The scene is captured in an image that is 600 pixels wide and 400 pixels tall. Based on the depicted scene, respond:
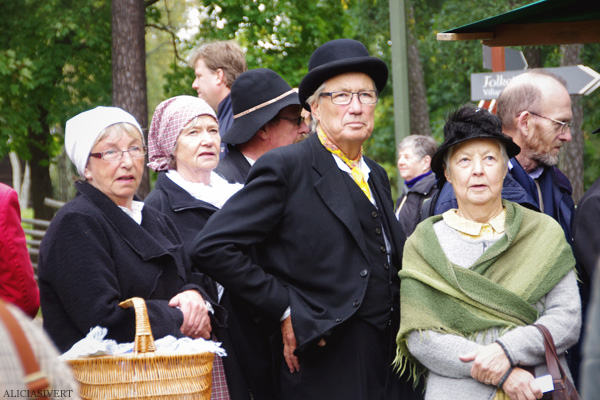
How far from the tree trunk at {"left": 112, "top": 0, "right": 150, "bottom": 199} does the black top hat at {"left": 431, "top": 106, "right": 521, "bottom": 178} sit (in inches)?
251

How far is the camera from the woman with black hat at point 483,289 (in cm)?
325

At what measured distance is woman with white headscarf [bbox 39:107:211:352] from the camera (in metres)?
3.25

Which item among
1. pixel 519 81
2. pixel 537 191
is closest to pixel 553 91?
pixel 519 81

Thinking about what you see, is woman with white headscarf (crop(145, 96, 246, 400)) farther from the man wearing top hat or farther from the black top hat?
the black top hat

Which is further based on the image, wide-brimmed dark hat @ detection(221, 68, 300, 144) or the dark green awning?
wide-brimmed dark hat @ detection(221, 68, 300, 144)

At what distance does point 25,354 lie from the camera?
143 centimetres

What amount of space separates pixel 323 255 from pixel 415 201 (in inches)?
139

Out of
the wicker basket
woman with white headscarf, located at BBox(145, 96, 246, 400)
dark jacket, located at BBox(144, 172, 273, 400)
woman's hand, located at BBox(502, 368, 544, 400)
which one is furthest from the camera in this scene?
woman with white headscarf, located at BBox(145, 96, 246, 400)

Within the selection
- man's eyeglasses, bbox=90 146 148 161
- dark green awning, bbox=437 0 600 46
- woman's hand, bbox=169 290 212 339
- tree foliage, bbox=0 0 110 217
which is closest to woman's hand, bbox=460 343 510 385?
woman's hand, bbox=169 290 212 339

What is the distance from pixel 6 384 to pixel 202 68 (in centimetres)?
454

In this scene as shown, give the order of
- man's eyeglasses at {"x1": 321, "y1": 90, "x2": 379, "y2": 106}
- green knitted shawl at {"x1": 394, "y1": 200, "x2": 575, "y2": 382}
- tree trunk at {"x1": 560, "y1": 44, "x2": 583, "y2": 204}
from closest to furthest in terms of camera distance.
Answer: green knitted shawl at {"x1": 394, "y1": 200, "x2": 575, "y2": 382} < man's eyeglasses at {"x1": 321, "y1": 90, "x2": 379, "y2": 106} < tree trunk at {"x1": 560, "y1": 44, "x2": 583, "y2": 204}

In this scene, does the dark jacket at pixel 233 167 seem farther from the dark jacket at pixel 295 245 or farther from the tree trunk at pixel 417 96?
the tree trunk at pixel 417 96

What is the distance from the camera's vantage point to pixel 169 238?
375 centimetres

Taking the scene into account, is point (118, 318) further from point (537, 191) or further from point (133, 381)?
point (537, 191)
